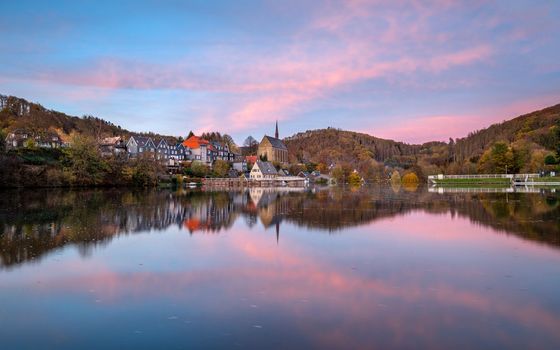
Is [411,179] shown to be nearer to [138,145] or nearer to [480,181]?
[480,181]

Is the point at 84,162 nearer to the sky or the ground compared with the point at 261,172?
nearer to the sky

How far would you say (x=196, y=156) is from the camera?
4163 inches

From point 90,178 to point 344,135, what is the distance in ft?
463

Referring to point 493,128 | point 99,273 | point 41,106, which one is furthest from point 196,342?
point 493,128

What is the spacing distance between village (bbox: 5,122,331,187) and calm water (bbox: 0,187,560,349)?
56.7m

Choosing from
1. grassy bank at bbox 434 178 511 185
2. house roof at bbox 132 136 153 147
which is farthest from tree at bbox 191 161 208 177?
grassy bank at bbox 434 178 511 185

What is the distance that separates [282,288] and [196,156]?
9971 cm

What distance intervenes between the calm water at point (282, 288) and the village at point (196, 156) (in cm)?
5674

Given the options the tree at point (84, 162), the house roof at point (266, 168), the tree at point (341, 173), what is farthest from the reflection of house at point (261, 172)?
the tree at point (84, 162)

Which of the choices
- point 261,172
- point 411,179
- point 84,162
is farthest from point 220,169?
point 411,179

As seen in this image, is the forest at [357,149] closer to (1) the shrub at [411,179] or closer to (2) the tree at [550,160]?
(2) the tree at [550,160]

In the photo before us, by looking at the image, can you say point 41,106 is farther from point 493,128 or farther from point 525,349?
point 493,128

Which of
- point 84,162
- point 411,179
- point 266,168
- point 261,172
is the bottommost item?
point 411,179

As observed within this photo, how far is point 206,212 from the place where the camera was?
82.7 ft
